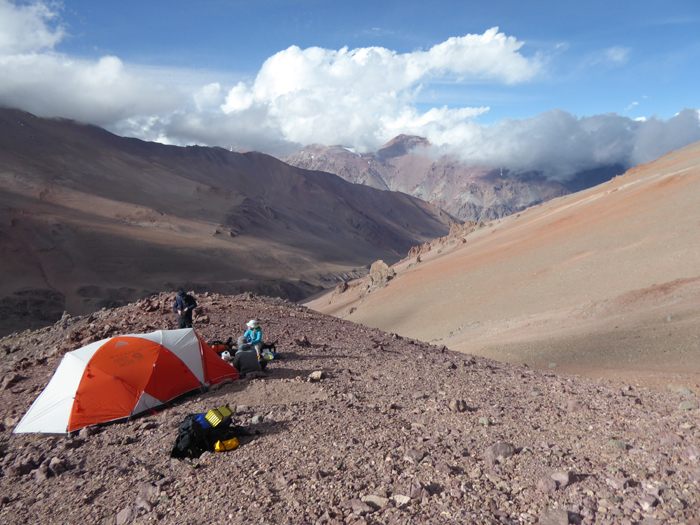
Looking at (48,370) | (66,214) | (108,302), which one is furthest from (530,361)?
(66,214)

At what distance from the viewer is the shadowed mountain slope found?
4081 cm

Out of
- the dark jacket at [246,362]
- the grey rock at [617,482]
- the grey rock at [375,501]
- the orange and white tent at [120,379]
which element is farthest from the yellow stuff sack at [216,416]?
the grey rock at [617,482]

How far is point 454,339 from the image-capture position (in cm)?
1634

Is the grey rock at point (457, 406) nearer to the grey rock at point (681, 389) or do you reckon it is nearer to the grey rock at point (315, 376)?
the grey rock at point (315, 376)

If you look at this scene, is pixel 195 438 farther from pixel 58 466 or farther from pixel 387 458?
pixel 387 458

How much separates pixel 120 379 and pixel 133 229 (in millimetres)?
52945

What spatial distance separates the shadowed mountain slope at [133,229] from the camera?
40812mm

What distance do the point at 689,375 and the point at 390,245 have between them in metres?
111

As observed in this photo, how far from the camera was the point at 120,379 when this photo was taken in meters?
6.84

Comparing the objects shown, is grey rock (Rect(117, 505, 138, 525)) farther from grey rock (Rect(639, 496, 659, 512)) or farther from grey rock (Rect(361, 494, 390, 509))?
grey rock (Rect(639, 496, 659, 512))

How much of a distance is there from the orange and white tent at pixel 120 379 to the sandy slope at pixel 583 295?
779cm

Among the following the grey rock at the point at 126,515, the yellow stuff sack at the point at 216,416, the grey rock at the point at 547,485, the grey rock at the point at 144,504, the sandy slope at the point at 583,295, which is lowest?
the sandy slope at the point at 583,295

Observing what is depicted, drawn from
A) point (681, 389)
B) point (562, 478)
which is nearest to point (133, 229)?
point (681, 389)

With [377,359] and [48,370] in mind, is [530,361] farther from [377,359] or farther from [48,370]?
[48,370]
